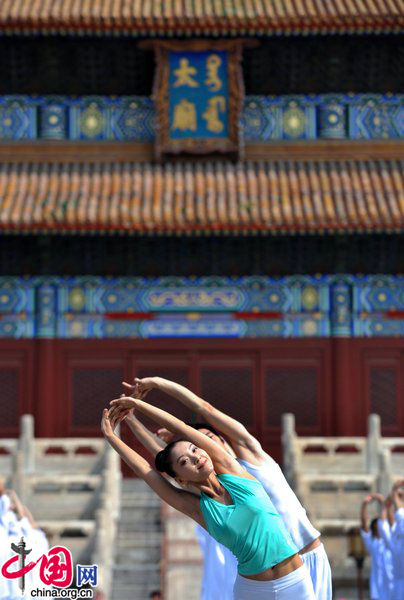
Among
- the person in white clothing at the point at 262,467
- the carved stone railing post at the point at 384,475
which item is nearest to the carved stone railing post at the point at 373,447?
the carved stone railing post at the point at 384,475

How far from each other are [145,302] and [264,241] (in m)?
2.34

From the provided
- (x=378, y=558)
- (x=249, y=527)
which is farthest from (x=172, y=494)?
(x=378, y=558)

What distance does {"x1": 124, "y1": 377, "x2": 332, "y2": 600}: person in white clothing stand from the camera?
6328mm

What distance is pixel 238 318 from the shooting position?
20.5 metres

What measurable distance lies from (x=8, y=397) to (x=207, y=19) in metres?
7.36

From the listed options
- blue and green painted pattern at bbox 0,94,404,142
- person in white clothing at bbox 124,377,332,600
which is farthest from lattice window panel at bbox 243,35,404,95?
person in white clothing at bbox 124,377,332,600

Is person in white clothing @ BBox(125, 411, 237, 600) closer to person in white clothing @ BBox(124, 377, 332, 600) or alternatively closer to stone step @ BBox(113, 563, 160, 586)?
person in white clothing @ BBox(124, 377, 332, 600)

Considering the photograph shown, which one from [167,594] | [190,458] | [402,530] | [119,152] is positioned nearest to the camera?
[190,458]

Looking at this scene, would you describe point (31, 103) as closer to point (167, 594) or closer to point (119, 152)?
point (119, 152)

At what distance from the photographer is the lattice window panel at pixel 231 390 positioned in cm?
2022

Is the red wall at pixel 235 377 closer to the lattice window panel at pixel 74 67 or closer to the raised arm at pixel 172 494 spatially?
the lattice window panel at pixel 74 67

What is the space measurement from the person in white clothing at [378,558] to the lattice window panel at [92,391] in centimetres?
745

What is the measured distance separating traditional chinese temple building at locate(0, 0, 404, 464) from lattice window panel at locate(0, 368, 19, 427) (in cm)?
3

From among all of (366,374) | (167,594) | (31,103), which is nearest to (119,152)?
(31,103)
